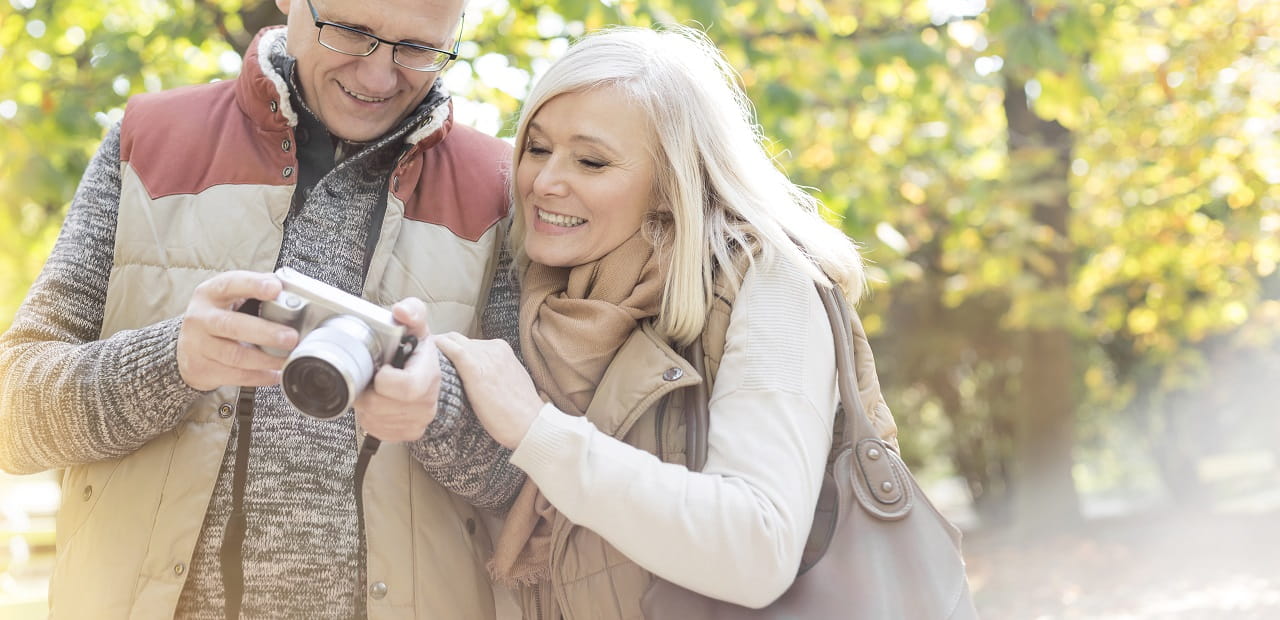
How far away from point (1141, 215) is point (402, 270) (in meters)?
8.88

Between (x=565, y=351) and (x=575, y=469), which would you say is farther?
(x=565, y=351)

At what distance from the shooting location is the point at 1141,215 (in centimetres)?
960

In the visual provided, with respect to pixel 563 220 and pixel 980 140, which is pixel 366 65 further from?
pixel 980 140

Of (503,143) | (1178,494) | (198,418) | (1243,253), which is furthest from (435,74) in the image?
(1178,494)

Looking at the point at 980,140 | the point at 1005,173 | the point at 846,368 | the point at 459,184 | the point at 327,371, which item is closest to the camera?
the point at 327,371

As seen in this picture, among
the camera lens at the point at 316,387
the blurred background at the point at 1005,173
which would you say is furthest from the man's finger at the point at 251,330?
the blurred background at the point at 1005,173

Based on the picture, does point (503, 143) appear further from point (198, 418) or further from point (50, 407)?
point (50, 407)

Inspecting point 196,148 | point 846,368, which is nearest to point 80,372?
point 196,148

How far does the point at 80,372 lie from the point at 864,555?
139 centimetres

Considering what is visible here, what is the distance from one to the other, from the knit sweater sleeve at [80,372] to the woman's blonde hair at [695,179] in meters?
0.79

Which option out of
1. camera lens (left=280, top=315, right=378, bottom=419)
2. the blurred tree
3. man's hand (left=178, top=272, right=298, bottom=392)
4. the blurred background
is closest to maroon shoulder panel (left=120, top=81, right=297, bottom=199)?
man's hand (left=178, top=272, right=298, bottom=392)

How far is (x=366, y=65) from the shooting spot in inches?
87.0

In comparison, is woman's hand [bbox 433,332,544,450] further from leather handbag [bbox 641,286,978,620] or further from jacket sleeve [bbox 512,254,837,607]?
leather handbag [bbox 641,286,978,620]

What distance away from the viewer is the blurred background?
477cm
